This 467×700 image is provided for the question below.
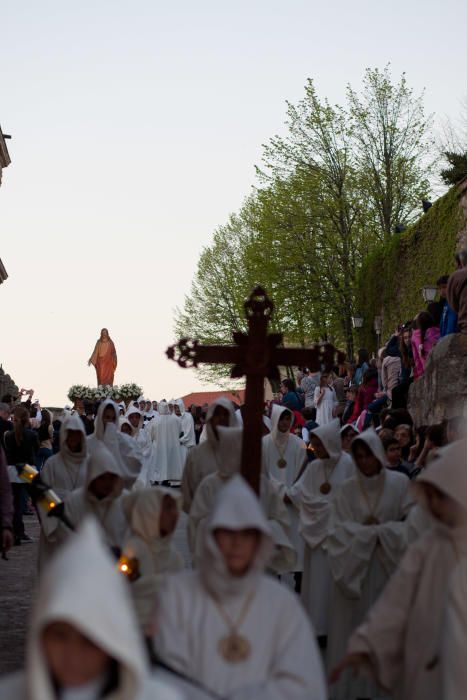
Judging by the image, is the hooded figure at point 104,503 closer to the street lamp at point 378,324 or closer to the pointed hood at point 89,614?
the pointed hood at point 89,614

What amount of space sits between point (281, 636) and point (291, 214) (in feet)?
155

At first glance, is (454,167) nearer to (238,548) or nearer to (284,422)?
(284,422)

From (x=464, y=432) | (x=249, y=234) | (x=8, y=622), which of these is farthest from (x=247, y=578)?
(x=249, y=234)

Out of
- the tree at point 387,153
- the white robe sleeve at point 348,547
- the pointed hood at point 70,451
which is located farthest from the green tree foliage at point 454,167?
the white robe sleeve at point 348,547

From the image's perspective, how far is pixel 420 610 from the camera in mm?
6922

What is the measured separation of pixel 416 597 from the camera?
6.98 m

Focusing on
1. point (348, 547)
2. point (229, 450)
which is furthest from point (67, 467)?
point (348, 547)

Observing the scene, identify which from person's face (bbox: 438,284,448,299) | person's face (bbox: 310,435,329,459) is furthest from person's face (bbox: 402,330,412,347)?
person's face (bbox: 310,435,329,459)

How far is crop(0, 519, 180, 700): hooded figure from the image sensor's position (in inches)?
164

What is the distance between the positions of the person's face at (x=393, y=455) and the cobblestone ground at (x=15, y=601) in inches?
134

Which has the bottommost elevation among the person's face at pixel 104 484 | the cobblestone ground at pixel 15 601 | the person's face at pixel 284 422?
the cobblestone ground at pixel 15 601

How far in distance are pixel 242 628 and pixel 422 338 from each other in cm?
1541

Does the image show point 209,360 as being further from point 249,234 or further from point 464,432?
point 249,234

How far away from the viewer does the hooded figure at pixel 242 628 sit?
5.92 m
